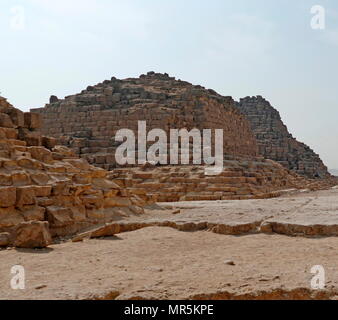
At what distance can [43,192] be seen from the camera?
797 centimetres

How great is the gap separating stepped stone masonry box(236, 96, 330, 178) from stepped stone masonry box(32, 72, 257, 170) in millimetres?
16780

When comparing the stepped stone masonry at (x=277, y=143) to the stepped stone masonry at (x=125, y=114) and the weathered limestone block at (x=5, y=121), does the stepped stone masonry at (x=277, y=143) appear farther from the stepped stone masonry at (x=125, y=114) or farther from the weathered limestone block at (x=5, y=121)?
the weathered limestone block at (x=5, y=121)

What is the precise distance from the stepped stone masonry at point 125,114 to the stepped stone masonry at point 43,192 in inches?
343

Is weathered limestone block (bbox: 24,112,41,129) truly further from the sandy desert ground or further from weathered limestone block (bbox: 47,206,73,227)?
the sandy desert ground

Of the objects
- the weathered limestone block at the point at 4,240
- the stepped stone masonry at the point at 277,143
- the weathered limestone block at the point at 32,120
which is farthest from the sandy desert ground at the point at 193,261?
the stepped stone masonry at the point at 277,143

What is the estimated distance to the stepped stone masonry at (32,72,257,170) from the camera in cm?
2172

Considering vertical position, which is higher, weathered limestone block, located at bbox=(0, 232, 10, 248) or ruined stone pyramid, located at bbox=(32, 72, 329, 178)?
ruined stone pyramid, located at bbox=(32, 72, 329, 178)

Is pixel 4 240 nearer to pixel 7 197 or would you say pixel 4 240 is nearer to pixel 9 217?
pixel 9 217

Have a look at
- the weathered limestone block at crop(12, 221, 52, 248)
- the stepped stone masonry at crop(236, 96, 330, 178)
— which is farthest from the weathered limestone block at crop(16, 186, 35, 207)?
the stepped stone masonry at crop(236, 96, 330, 178)

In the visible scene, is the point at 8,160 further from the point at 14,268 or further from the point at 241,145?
the point at 241,145

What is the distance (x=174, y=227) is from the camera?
297 inches

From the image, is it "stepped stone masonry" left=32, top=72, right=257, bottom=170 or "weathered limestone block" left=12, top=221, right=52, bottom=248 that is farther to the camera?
"stepped stone masonry" left=32, top=72, right=257, bottom=170

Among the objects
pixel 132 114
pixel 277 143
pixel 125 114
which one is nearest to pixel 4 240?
pixel 132 114
